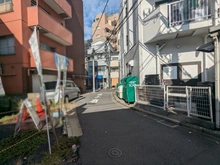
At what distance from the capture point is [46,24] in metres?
9.48

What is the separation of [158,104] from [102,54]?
92.7ft

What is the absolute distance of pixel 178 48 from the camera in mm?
7742

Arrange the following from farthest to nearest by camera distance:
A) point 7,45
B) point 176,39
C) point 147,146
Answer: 1. point 7,45
2. point 176,39
3. point 147,146

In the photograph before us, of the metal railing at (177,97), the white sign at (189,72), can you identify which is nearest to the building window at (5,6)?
the metal railing at (177,97)

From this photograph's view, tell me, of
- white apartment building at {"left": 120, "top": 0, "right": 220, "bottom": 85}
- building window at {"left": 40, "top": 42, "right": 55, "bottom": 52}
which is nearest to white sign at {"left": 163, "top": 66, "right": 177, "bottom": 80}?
white apartment building at {"left": 120, "top": 0, "right": 220, "bottom": 85}

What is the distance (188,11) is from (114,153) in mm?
7567

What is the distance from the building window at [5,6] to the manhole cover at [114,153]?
34.5 feet

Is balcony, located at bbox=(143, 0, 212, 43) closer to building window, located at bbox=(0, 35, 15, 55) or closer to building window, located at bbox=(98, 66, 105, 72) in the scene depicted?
building window, located at bbox=(0, 35, 15, 55)

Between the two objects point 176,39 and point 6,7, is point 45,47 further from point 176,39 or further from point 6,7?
point 176,39

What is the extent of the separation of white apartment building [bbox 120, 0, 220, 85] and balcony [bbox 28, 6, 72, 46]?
6679mm

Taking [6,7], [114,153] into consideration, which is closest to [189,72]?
[114,153]

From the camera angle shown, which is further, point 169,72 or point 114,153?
point 169,72

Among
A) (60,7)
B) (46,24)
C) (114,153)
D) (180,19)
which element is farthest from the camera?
(60,7)

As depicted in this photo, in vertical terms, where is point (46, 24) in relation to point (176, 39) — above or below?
above
